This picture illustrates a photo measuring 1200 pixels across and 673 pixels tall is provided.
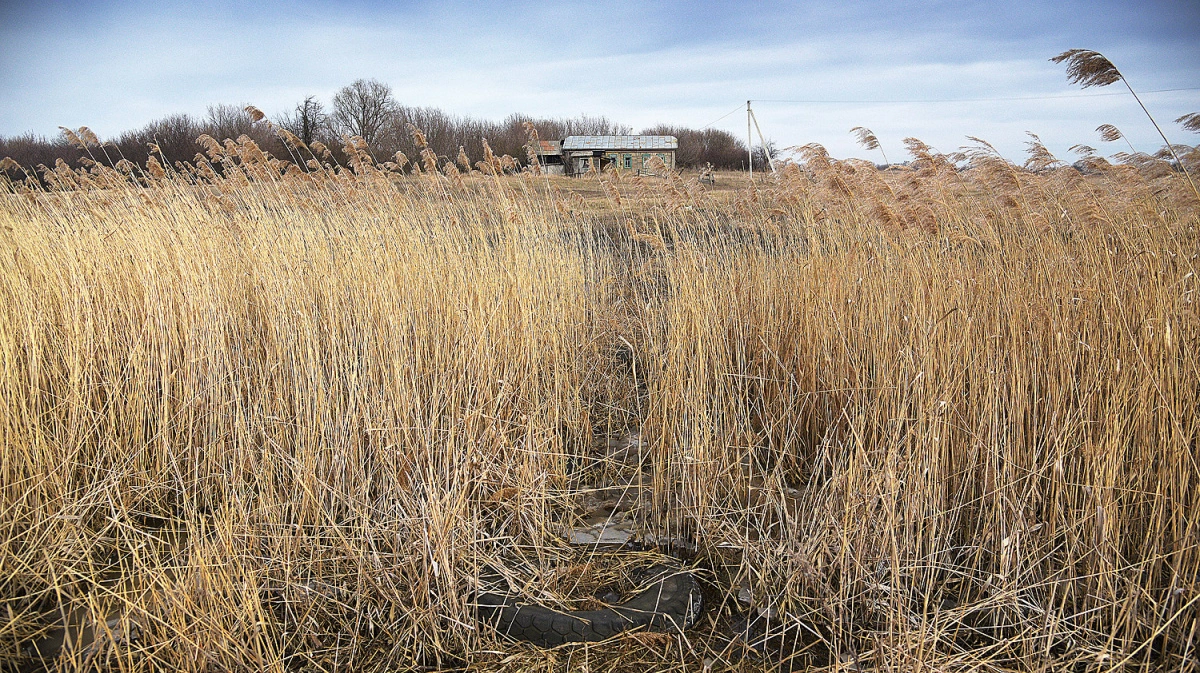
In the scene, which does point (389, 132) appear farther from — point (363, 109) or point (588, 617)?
point (588, 617)

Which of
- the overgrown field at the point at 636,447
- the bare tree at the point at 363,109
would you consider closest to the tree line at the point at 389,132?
the bare tree at the point at 363,109

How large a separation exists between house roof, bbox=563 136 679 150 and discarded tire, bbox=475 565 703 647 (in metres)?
20.5

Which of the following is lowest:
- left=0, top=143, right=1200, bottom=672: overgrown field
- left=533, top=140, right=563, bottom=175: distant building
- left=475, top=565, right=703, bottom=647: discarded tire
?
left=475, top=565, right=703, bottom=647: discarded tire

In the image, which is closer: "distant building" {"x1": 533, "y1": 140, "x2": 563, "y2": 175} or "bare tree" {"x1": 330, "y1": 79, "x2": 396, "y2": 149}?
"distant building" {"x1": 533, "y1": 140, "x2": 563, "y2": 175}

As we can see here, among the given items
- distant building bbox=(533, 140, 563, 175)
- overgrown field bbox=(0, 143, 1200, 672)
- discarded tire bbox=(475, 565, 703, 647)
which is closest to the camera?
overgrown field bbox=(0, 143, 1200, 672)

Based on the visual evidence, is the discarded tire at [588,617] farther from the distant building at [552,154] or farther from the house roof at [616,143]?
the house roof at [616,143]

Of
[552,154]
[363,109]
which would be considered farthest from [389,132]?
[552,154]

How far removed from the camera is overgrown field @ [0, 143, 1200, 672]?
6.20 ft

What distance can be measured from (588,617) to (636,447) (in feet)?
4.55

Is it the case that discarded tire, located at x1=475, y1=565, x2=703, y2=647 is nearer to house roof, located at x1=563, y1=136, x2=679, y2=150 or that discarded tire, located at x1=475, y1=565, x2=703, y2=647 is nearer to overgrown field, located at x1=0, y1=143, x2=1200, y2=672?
overgrown field, located at x1=0, y1=143, x2=1200, y2=672

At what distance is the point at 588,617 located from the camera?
2057mm

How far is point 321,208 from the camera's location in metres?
4.89

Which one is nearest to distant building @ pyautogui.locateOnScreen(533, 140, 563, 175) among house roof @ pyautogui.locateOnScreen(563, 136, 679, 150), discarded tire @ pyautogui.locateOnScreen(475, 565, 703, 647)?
house roof @ pyautogui.locateOnScreen(563, 136, 679, 150)

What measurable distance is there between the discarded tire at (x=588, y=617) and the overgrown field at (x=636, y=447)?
5 cm
